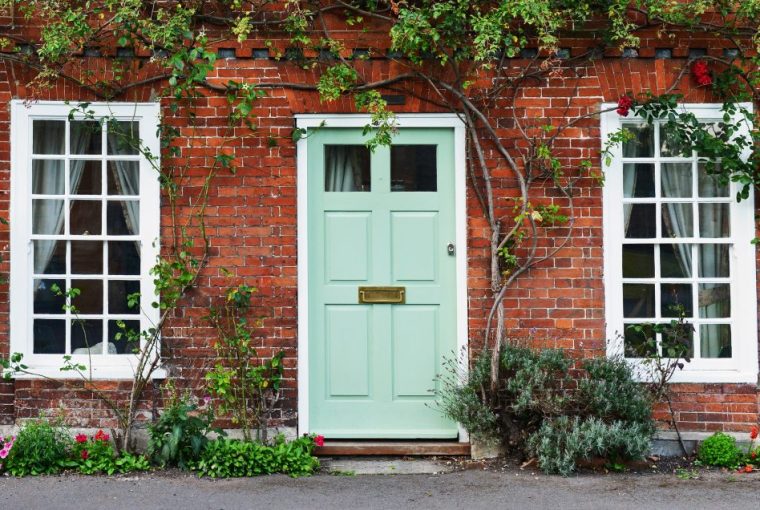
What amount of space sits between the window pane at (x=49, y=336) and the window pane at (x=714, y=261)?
5.17 metres

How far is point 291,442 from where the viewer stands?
7480 millimetres

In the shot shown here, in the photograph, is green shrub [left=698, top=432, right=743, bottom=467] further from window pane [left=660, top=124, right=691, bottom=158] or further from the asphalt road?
window pane [left=660, top=124, right=691, bottom=158]

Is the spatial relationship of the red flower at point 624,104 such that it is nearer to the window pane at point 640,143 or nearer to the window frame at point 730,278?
the window frame at point 730,278

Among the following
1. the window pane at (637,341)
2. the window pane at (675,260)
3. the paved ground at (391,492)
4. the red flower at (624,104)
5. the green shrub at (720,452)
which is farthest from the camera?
the window pane at (675,260)

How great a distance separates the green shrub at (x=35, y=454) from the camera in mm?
7172

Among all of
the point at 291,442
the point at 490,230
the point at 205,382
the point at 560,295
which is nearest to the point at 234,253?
the point at 205,382

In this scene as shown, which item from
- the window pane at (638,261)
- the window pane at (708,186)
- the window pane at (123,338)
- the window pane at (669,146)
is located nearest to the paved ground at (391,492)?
the window pane at (123,338)

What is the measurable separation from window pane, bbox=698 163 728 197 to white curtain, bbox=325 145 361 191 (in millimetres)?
2761

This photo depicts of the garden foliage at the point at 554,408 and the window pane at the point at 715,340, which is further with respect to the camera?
the window pane at the point at 715,340

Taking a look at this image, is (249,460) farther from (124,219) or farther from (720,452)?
(720,452)

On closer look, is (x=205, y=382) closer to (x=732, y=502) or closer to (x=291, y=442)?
(x=291, y=442)

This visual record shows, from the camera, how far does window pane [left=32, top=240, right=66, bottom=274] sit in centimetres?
776

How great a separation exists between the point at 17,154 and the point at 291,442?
3.14m

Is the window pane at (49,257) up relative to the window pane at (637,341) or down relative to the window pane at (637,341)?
up
